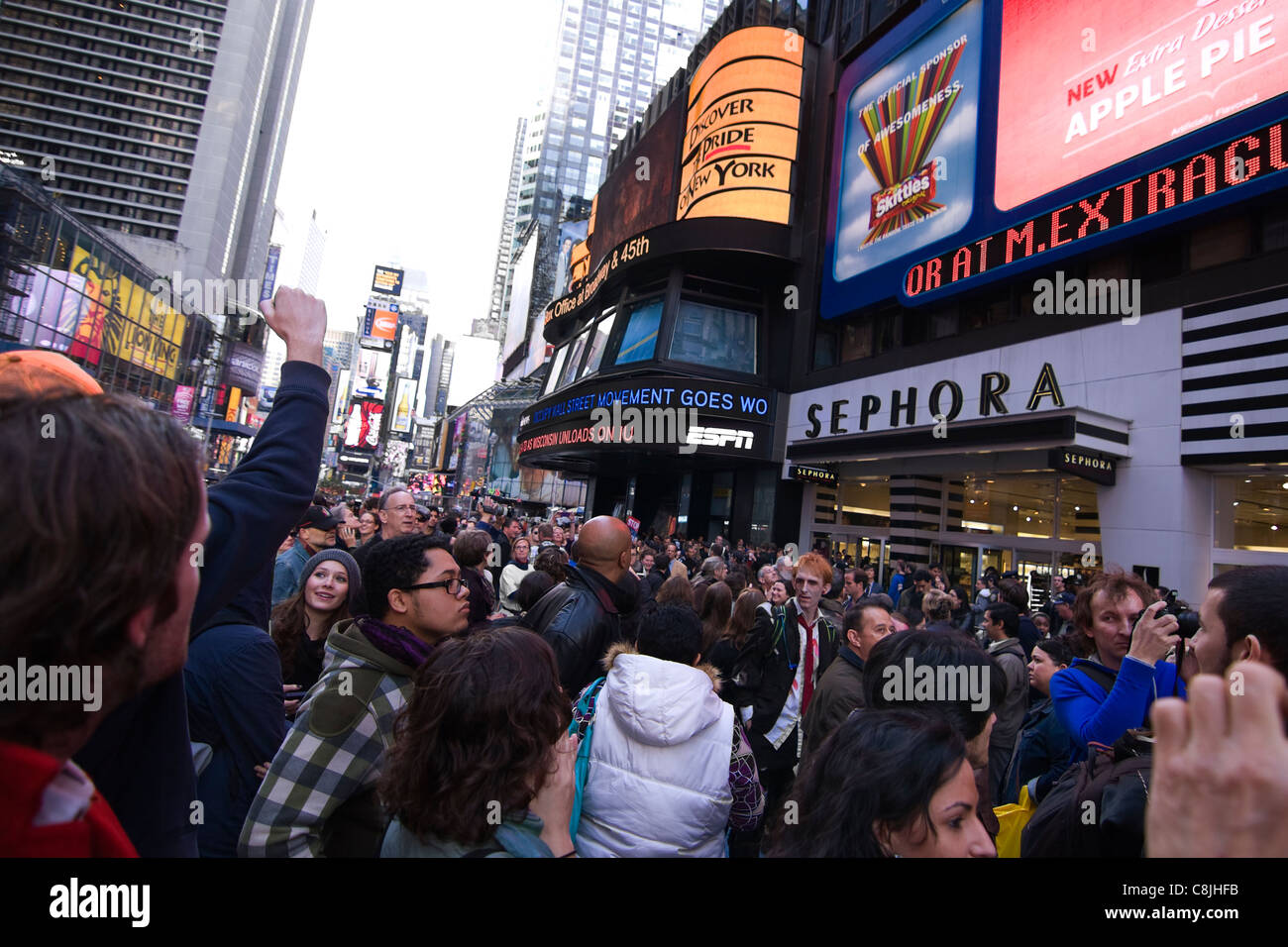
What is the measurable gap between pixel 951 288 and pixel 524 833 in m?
18.3

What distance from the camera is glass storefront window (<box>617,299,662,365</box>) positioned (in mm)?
24734

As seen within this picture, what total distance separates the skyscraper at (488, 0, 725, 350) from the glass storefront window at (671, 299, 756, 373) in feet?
325

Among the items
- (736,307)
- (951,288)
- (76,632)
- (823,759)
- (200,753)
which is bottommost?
(200,753)

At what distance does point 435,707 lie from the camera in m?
2.02

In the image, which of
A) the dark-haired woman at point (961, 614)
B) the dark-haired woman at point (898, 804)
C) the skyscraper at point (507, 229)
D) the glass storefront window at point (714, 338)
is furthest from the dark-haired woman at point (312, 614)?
the skyscraper at point (507, 229)

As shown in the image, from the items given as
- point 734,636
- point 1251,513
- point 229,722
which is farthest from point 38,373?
point 1251,513

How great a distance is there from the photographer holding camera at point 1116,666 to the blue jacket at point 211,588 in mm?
2736

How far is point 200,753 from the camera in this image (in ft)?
8.55

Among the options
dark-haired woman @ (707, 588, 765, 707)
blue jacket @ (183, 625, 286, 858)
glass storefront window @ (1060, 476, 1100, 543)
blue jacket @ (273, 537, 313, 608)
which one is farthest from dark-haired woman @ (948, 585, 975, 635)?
blue jacket @ (183, 625, 286, 858)

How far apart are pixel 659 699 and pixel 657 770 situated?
0.26 m

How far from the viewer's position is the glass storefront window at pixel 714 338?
2438 centimetres

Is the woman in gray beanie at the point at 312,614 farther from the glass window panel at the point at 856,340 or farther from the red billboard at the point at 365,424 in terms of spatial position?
the red billboard at the point at 365,424
